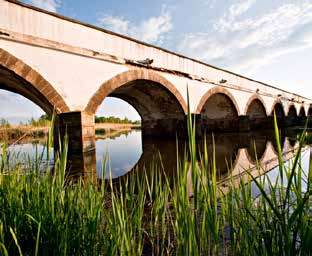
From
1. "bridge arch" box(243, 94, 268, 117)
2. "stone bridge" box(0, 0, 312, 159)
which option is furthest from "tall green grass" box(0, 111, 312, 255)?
"bridge arch" box(243, 94, 268, 117)

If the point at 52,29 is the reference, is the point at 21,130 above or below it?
below

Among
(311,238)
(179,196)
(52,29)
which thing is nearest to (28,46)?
(52,29)

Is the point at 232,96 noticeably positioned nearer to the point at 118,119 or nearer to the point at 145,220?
the point at 145,220

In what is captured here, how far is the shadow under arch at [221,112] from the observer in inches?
515

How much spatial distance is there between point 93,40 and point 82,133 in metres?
3.10

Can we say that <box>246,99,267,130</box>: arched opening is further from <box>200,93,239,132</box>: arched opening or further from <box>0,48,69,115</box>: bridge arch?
<box>0,48,69,115</box>: bridge arch

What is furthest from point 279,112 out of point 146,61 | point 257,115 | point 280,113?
point 146,61

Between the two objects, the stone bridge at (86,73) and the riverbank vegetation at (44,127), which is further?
the riverbank vegetation at (44,127)

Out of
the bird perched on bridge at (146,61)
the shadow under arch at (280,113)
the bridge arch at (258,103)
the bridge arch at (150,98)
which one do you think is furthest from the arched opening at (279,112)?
the bird perched on bridge at (146,61)

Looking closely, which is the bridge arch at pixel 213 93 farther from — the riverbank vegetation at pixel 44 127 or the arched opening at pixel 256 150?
the riverbank vegetation at pixel 44 127

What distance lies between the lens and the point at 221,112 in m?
14.5

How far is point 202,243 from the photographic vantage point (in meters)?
0.99

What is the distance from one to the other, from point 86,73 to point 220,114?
1081 cm

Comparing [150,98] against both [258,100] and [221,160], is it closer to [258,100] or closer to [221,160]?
[221,160]
